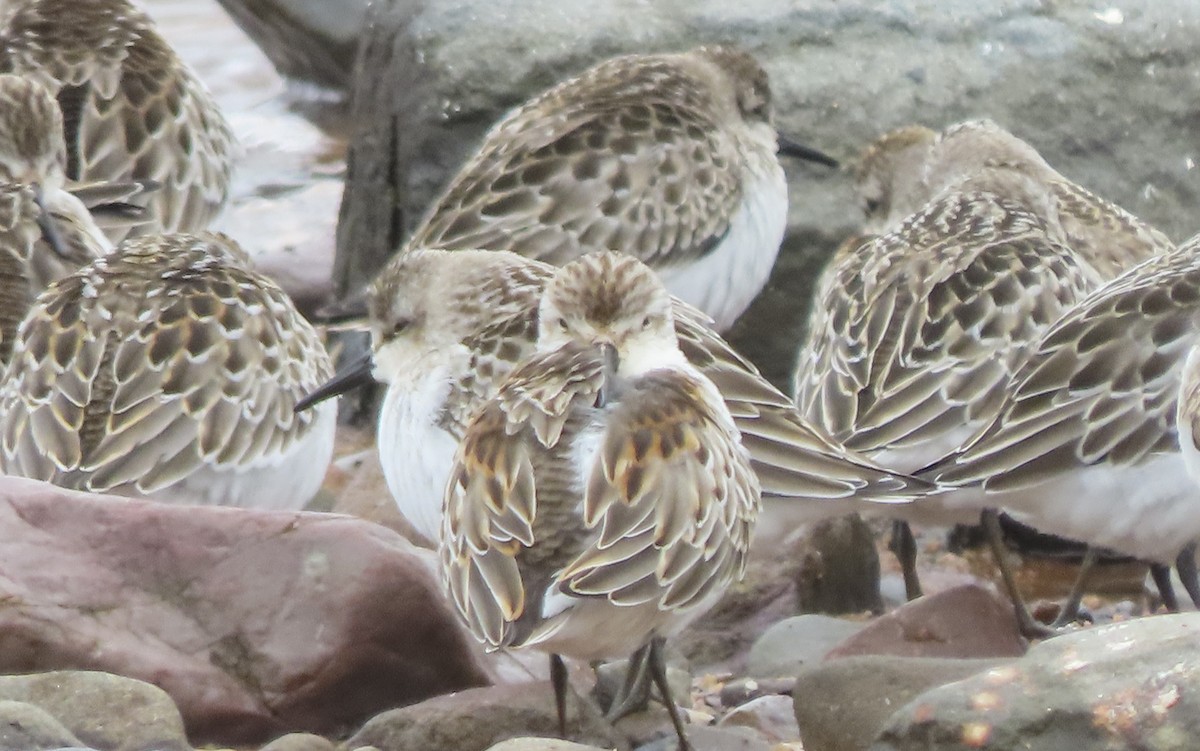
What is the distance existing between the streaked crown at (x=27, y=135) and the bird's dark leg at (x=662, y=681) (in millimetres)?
3827

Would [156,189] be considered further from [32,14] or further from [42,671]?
[42,671]

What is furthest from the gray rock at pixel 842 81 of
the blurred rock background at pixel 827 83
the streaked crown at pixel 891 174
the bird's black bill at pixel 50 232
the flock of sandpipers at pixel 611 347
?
the bird's black bill at pixel 50 232

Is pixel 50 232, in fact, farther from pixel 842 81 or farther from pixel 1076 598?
pixel 1076 598

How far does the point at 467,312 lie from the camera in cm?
670

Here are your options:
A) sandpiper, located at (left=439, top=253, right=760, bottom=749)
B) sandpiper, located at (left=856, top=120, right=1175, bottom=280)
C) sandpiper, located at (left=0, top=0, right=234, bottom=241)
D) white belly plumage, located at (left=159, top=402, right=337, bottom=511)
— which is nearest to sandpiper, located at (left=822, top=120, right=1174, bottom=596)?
sandpiper, located at (left=856, top=120, right=1175, bottom=280)

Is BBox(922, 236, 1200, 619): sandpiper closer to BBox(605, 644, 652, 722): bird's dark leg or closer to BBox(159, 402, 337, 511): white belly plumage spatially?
BBox(605, 644, 652, 722): bird's dark leg

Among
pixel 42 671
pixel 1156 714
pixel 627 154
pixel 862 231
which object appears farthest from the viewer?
pixel 862 231

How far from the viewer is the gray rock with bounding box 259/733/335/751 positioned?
534 centimetres

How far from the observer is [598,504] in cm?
515

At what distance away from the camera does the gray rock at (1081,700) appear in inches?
175

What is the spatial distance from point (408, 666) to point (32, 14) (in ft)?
15.3

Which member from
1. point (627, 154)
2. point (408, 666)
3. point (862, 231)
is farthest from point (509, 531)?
point (862, 231)

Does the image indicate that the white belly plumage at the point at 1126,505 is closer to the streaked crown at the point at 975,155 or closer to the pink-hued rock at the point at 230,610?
the pink-hued rock at the point at 230,610

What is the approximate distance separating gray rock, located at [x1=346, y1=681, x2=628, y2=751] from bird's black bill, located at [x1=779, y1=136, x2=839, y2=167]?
12.9ft
